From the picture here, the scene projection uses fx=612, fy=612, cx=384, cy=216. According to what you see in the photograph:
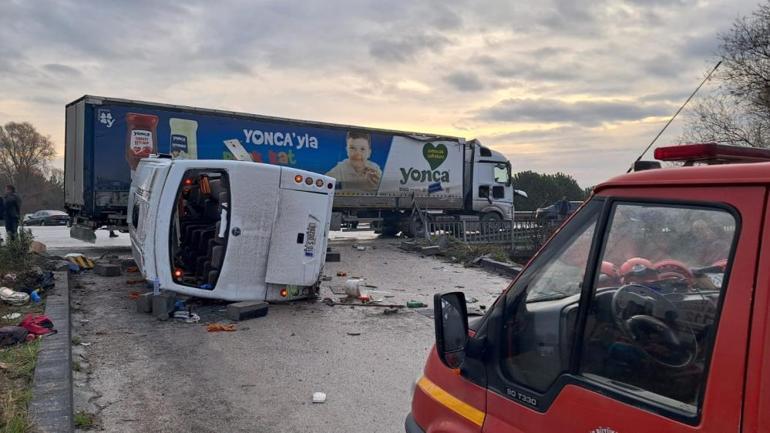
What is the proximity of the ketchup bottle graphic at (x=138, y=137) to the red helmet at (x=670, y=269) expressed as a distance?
49.3ft

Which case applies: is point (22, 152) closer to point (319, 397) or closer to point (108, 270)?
point (108, 270)

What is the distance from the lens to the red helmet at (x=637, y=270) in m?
1.88

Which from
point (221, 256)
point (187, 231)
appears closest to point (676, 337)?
point (221, 256)

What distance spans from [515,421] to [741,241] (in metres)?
0.98

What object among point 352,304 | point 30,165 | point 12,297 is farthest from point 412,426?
point 30,165

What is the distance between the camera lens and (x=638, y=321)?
74.5 inches

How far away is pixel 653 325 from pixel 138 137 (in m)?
15.1

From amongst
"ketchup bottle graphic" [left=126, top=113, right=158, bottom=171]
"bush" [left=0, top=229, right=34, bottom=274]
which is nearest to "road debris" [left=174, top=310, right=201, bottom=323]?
"bush" [left=0, top=229, right=34, bottom=274]

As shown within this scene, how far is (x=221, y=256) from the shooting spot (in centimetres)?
814

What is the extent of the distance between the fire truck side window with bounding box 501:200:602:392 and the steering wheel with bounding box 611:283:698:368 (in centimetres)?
17

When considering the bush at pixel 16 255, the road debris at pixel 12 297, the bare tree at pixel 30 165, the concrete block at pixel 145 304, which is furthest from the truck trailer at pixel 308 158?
the bare tree at pixel 30 165

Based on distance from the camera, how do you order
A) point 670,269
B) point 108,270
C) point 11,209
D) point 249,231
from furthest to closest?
point 11,209 < point 108,270 < point 249,231 < point 670,269

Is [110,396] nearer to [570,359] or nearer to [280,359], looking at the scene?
[280,359]

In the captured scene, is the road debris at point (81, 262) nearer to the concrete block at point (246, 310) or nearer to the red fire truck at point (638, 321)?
the concrete block at point (246, 310)
